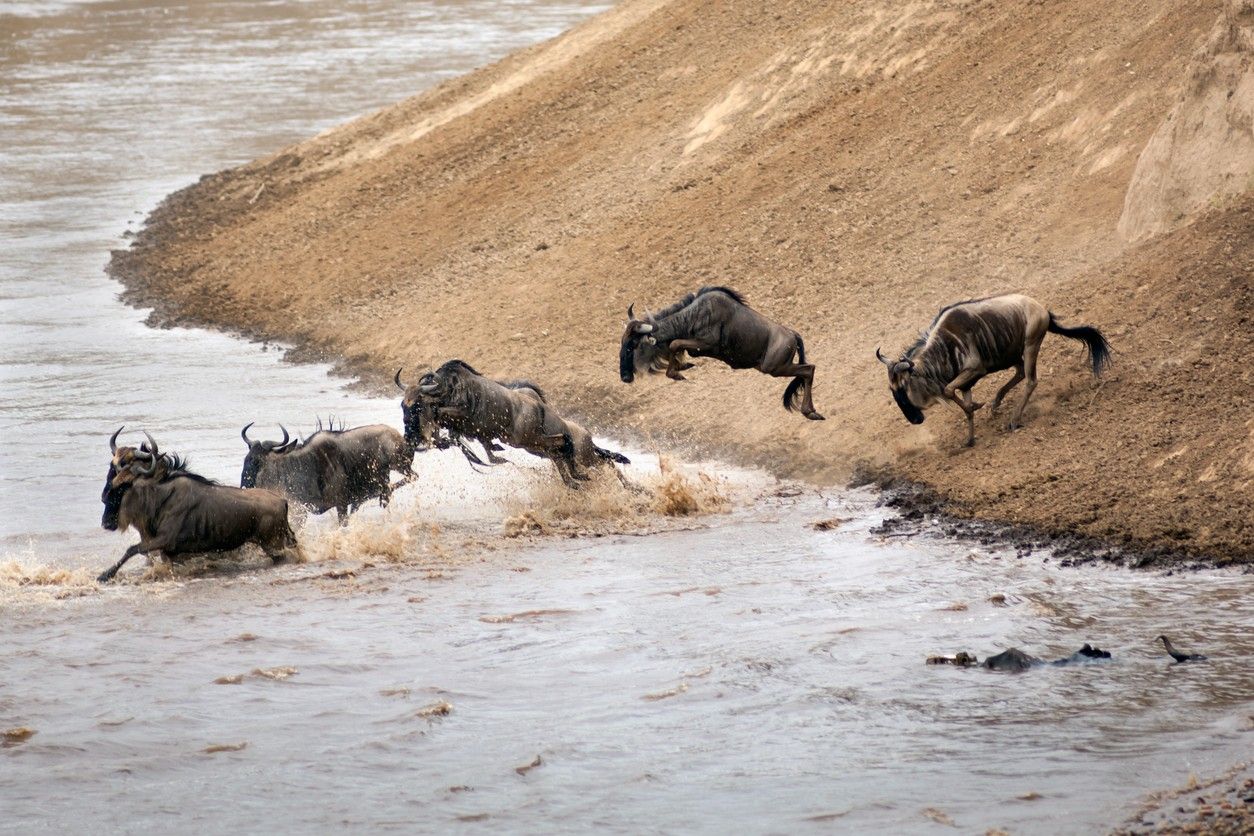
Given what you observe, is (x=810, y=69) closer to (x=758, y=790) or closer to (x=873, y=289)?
(x=873, y=289)

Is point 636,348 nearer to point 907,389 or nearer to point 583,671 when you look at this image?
point 907,389

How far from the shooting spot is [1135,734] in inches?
368

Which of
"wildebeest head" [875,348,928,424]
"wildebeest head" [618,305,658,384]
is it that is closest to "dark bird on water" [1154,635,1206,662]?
"wildebeest head" [875,348,928,424]

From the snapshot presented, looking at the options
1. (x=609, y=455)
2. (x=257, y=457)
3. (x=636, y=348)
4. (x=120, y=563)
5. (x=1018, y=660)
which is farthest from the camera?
(x=609, y=455)

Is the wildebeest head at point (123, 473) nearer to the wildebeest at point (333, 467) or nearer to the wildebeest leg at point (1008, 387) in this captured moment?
the wildebeest at point (333, 467)

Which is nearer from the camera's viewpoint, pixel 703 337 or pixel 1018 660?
pixel 1018 660

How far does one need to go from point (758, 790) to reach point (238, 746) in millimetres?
2977

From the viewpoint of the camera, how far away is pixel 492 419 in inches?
591

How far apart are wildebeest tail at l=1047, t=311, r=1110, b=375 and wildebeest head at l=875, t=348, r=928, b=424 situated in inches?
48.0

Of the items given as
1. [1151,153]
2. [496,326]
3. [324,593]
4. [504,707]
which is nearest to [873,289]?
[1151,153]

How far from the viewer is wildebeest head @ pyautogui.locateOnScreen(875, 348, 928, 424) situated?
15.2m

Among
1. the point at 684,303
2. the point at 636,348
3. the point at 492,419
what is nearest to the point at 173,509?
the point at 492,419

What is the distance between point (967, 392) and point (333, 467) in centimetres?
537

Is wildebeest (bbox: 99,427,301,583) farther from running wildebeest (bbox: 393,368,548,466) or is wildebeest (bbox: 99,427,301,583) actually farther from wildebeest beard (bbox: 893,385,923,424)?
wildebeest beard (bbox: 893,385,923,424)
